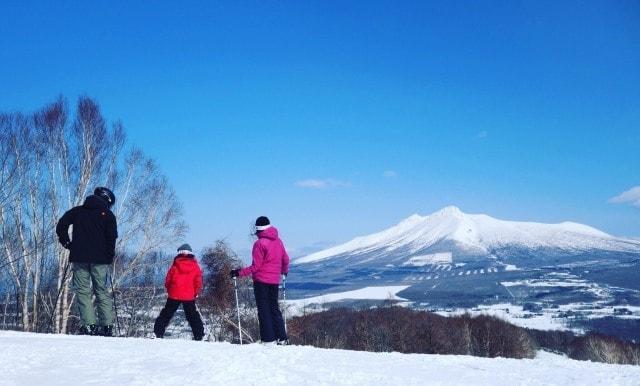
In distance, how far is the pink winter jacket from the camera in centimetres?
791

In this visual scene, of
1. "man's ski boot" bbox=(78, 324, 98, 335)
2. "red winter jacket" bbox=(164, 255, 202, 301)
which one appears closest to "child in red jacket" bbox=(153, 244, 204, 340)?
"red winter jacket" bbox=(164, 255, 202, 301)

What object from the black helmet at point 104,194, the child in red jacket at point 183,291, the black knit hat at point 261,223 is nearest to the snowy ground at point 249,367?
the black knit hat at point 261,223

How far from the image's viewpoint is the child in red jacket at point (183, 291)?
29.0 feet

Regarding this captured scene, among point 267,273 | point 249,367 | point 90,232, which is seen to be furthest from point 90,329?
point 249,367

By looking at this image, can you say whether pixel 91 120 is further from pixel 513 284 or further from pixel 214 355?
pixel 513 284

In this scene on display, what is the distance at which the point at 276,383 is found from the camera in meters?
4.61

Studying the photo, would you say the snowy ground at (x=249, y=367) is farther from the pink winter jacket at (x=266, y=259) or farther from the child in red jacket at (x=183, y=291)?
the child in red jacket at (x=183, y=291)

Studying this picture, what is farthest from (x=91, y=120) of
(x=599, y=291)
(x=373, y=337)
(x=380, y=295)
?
(x=599, y=291)

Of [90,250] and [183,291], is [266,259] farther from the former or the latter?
[90,250]

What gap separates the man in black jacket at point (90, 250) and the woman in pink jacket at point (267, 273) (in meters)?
2.06

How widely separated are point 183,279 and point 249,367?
412 centimetres

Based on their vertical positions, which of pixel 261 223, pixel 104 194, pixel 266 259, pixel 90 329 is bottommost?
pixel 90 329

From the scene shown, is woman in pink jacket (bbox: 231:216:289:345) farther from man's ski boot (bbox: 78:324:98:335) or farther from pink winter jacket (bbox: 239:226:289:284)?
man's ski boot (bbox: 78:324:98:335)

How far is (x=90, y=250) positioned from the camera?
26.4 ft
